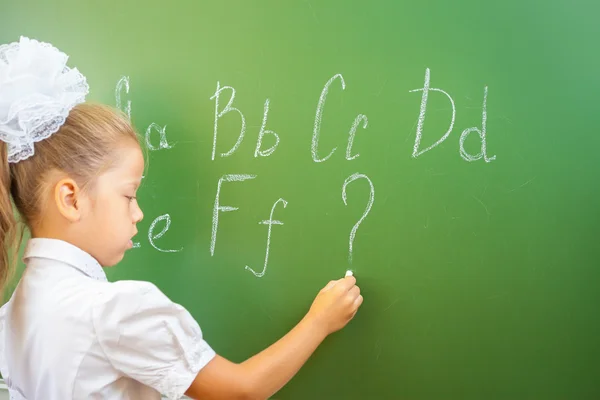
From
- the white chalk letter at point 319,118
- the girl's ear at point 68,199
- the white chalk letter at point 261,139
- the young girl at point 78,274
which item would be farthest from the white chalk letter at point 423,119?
the girl's ear at point 68,199

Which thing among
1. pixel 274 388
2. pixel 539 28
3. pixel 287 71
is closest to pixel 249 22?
pixel 287 71

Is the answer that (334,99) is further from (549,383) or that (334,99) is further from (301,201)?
(549,383)

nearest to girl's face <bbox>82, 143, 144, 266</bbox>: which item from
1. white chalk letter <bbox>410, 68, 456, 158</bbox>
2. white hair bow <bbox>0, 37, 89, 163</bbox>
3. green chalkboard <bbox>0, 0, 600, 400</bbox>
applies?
white hair bow <bbox>0, 37, 89, 163</bbox>

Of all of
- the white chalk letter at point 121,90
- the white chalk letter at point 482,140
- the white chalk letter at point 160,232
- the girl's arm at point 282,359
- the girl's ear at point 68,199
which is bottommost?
the girl's arm at point 282,359

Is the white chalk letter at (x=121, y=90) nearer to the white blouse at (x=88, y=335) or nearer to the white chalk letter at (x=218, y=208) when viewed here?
the white chalk letter at (x=218, y=208)

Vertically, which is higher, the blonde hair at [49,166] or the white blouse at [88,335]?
the blonde hair at [49,166]

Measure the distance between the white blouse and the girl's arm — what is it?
0.03 meters

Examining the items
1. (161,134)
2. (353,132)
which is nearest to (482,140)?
(353,132)

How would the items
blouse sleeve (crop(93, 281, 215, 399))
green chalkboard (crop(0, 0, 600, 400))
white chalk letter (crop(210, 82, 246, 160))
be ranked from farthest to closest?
white chalk letter (crop(210, 82, 246, 160)), green chalkboard (crop(0, 0, 600, 400)), blouse sleeve (crop(93, 281, 215, 399))

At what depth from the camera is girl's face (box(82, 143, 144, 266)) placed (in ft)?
2.54

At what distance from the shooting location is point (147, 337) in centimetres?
71

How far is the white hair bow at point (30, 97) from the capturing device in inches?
28.7

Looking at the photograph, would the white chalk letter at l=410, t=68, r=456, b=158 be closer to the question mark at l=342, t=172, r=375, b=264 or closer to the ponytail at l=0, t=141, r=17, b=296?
the question mark at l=342, t=172, r=375, b=264

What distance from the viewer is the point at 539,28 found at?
0.84 meters
